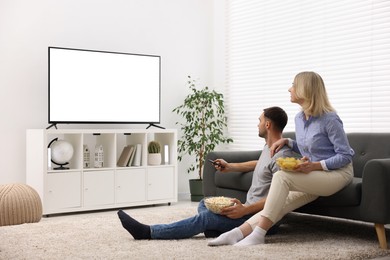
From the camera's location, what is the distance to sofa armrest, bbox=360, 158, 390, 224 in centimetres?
324

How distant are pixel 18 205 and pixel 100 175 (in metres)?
1.31

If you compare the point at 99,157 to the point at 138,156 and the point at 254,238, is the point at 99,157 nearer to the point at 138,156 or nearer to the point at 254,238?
the point at 138,156

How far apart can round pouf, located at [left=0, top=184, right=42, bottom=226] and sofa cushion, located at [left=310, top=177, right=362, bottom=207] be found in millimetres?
2181

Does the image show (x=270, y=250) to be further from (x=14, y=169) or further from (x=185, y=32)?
(x=185, y=32)

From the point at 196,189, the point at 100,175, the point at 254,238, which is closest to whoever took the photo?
the point at 254,238

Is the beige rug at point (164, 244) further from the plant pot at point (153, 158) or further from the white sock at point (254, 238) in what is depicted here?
the plant pot at point (153, 158)

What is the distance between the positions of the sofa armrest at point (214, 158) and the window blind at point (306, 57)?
1.26 meters

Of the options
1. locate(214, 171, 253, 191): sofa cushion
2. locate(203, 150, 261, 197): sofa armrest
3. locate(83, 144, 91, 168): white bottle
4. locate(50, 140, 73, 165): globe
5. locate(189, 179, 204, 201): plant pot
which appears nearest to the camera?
locate(214, 171, 253, 191): sofa cushion

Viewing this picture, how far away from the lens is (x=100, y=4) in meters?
A: 5.96

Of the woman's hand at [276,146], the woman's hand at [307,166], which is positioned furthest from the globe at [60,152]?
the woman's hand at [307,166]

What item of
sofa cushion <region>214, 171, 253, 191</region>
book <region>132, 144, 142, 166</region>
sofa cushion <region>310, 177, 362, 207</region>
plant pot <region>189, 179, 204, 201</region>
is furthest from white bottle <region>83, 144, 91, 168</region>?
sofa cushion <region>310, 177, 362, 207</region>

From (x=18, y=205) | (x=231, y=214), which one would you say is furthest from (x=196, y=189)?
(x=231, y=214)

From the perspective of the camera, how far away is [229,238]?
3266mm

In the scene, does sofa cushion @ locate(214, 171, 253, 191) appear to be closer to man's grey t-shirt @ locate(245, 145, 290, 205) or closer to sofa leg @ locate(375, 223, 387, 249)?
man's grey t-shirt @ locate(245, 145, 290, 205)
